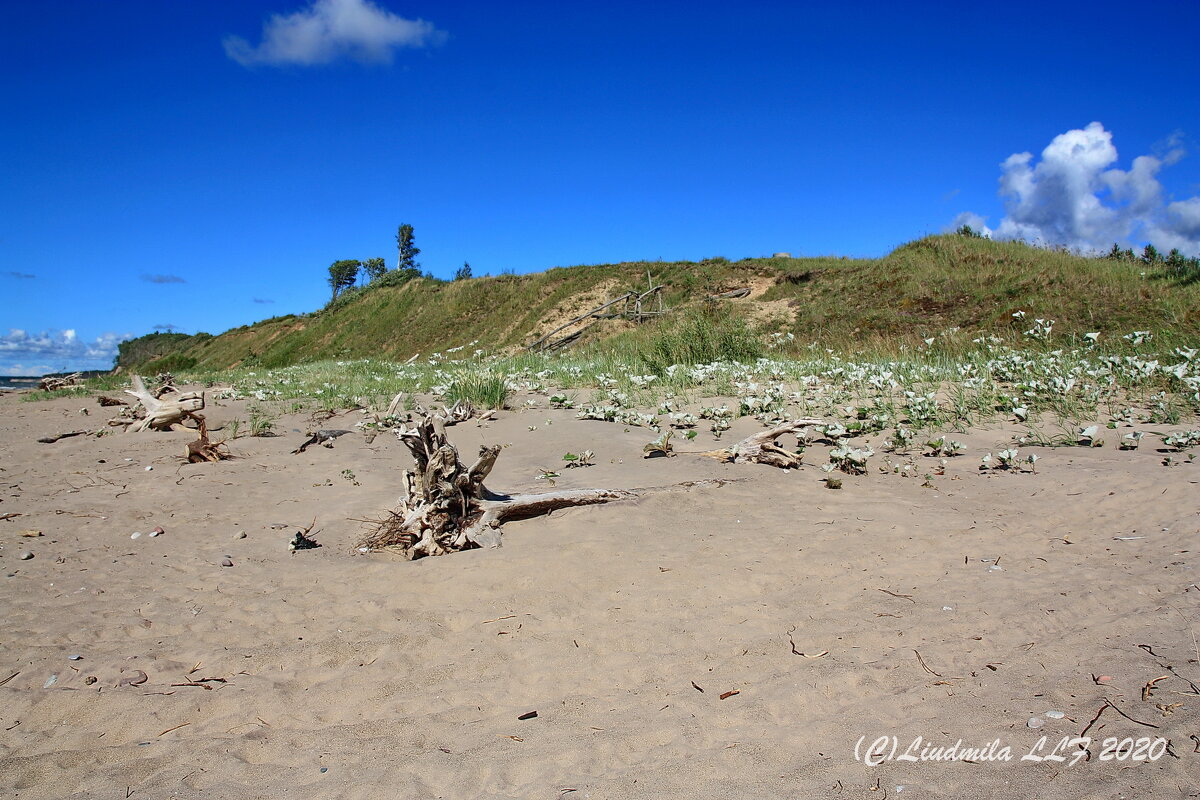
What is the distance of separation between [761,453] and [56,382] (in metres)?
14.7

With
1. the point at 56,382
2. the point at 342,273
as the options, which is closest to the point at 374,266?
the point at 342,273

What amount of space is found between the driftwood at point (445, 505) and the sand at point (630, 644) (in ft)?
0.58

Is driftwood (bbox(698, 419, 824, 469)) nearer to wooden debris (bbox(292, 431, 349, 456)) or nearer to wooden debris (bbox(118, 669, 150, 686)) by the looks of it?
wooden debris (bbox(292, 431, 349, 456))

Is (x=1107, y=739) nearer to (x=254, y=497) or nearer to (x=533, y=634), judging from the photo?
(x=533, y=634)

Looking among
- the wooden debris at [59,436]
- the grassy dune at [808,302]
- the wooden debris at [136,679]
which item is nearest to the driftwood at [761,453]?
the wooden debris at [136,679]

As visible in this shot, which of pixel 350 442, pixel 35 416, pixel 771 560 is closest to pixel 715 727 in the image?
pixel 771 560

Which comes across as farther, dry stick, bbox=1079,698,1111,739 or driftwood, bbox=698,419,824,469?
driftwood, bbox=698,419,824,469

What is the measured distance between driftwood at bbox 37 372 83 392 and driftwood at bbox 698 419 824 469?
13605mm

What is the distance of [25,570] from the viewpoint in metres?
3.68

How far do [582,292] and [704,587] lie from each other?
22.6 meters

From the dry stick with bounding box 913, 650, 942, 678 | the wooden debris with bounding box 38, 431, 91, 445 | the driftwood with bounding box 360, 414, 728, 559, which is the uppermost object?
the wooden debris with bounding box 38, 431, 91, 445

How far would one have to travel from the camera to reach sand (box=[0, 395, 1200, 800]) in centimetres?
207

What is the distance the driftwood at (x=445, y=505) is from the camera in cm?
419

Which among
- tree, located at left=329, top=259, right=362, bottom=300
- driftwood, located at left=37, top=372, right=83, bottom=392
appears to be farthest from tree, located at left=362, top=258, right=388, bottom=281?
driftwood, located at left=37, top=372, right=83, bottom=392
